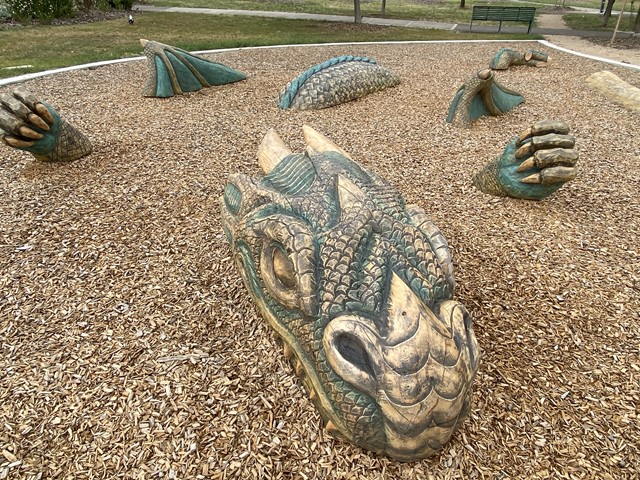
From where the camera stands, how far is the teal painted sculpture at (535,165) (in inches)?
139

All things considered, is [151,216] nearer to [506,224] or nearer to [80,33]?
[506,224]

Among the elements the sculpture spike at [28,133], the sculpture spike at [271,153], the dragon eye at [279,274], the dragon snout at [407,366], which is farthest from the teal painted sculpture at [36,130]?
the dragon snout at [407,366]

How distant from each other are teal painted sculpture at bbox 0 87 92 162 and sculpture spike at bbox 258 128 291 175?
2.69 metres

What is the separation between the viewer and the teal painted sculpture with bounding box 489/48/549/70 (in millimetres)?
8995

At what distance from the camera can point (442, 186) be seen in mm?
4520

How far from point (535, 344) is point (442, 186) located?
2.27m

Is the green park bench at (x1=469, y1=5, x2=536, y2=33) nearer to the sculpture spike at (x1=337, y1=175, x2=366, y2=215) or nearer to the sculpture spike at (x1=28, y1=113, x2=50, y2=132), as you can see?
the sculpture spike at (x1=28, y1=113, x2=50, y2=132)

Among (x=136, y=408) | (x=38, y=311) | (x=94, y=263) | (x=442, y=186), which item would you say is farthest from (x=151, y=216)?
(x=442, y=186)

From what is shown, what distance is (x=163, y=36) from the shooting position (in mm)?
12406

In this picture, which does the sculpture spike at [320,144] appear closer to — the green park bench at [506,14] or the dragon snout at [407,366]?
the dragon snout at [407,366]

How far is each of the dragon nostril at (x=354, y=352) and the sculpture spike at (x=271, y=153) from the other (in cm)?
139

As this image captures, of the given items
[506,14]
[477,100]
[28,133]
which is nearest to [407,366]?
[28,133]

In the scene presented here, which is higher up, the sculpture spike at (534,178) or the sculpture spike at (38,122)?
the sculpture spike at (38,122)

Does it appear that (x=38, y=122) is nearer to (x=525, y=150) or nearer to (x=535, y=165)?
(x=525, y=150)
